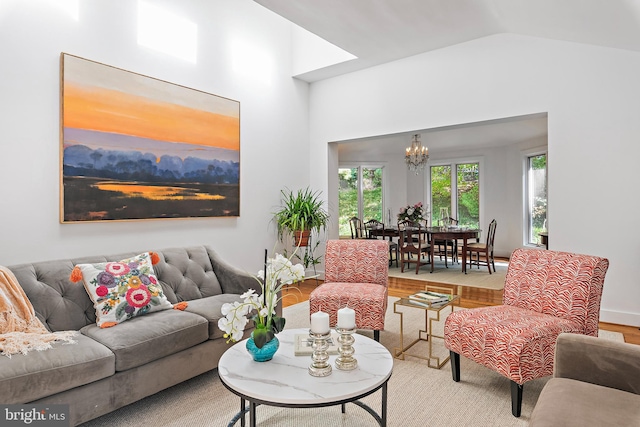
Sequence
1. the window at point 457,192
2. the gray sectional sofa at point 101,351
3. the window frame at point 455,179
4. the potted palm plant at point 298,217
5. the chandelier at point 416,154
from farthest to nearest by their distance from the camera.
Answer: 1. the window at point 457,192
2. the window frame at point 455,179
3. the chandelier at point 416,154
4. the potted palm plant at point 298,217
5. the gray sectional sofa at point 101,351

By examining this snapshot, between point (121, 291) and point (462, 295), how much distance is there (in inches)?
156

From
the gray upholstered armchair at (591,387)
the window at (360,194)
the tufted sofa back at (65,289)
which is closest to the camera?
the gray upholstered armchair at (591,387)

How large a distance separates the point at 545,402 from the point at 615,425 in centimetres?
22

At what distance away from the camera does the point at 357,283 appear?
3564 mm

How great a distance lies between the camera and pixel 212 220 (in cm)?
454

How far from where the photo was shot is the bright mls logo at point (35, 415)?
1722 millimetres

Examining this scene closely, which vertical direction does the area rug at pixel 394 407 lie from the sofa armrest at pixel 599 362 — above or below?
below

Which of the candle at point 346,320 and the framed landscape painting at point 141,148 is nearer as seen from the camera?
the candle at point 346,320

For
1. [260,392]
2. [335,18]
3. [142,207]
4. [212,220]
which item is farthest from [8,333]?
[335,18]

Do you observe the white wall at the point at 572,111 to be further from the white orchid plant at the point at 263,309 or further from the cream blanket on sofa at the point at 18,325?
the cream blanket on sofa at the point at 18,325

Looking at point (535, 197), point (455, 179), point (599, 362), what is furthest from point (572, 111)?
point (455, 179)

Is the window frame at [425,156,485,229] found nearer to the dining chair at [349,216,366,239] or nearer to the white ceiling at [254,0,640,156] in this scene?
the dining chair at [349,216,366,239]

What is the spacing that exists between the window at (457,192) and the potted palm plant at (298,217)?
502cm

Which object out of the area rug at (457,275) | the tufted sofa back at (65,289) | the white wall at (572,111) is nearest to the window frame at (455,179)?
the area rug at (457,275)
